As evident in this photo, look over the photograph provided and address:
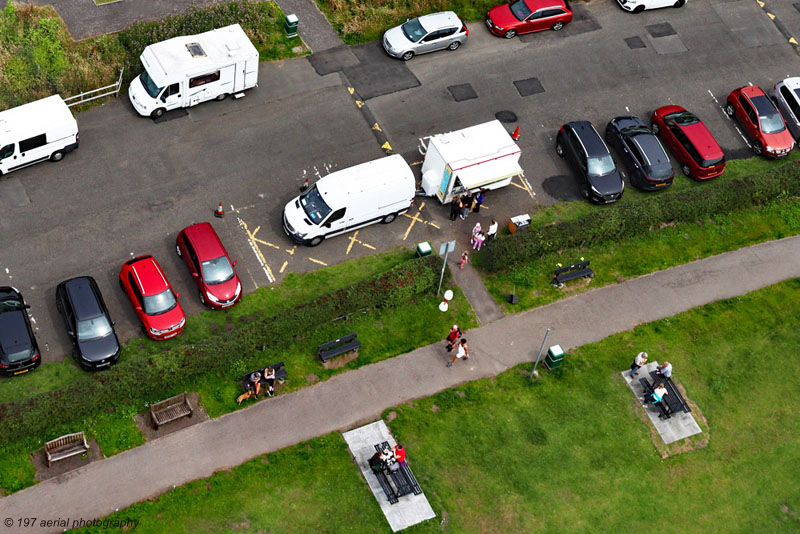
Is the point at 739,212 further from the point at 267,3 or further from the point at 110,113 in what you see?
the point at 110,113

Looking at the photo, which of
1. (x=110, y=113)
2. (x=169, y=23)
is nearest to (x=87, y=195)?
(x=110, y=113)

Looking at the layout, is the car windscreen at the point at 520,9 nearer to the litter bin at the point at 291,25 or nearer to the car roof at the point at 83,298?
the litter bin at the point at 291,25

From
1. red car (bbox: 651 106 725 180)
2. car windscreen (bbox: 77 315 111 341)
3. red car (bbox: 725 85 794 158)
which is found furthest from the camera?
red car (bbox: 725 85 794 158)

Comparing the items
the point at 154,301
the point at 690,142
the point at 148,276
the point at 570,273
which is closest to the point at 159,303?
the point at 154,301

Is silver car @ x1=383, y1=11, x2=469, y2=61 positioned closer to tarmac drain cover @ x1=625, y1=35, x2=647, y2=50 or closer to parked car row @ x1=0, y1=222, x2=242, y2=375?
A: tarmac drain cover @ x1=625, y1=35, x2=647, y2=50

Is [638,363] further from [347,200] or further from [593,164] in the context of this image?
[347,200]

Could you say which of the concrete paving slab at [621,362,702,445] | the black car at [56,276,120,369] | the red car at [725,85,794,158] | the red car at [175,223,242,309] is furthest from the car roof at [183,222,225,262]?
the red car at [725,85,794,158]

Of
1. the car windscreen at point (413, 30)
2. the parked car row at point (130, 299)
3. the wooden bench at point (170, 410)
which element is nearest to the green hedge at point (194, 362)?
the wooden bench at point (170, 410)
